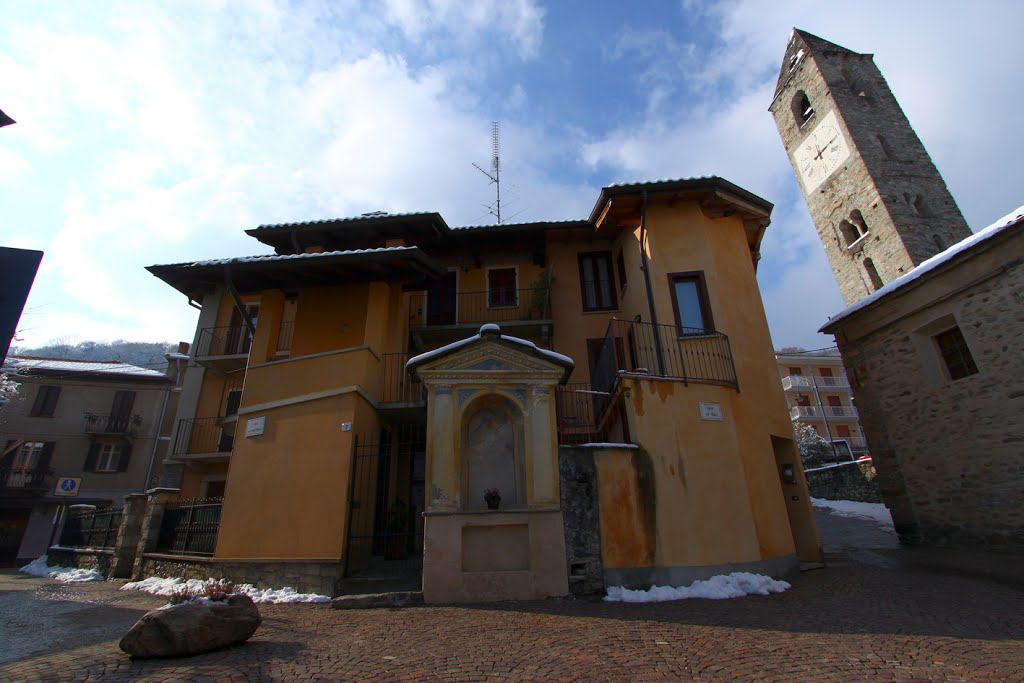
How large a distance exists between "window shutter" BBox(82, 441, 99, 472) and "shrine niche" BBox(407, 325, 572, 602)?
2616cm

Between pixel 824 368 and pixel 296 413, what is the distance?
163ft

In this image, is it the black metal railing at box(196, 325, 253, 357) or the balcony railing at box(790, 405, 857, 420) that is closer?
the black metal railing at box(196, 325, 253, 357)

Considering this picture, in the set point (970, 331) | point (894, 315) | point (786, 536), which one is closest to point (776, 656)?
point (786, 536)

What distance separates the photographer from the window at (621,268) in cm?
1354

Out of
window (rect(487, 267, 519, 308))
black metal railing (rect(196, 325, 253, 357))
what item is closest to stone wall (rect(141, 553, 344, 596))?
black metal railing (rect(196, 325, 253, 357))

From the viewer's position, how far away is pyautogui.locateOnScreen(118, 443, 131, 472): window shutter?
2530 cm

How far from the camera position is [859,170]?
26.0 meters

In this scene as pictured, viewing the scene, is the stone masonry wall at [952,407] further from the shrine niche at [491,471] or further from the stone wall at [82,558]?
the stone wall at [82,558]

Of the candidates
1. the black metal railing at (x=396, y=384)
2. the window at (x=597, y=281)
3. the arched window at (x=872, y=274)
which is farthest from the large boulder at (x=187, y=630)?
the arched window at (x=872, y=274)

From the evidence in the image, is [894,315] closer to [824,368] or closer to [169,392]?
[169,392]

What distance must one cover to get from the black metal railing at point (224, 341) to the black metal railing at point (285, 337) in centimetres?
357

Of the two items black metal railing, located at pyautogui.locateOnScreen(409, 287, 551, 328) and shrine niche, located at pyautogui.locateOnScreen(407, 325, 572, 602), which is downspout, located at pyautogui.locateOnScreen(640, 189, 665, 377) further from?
black metal railing, located at pyautogui.locateOnScreen(409, 287, 551, 328)

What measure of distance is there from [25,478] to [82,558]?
14.9 meters

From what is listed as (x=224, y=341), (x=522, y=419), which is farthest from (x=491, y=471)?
(x=224, y=341)
